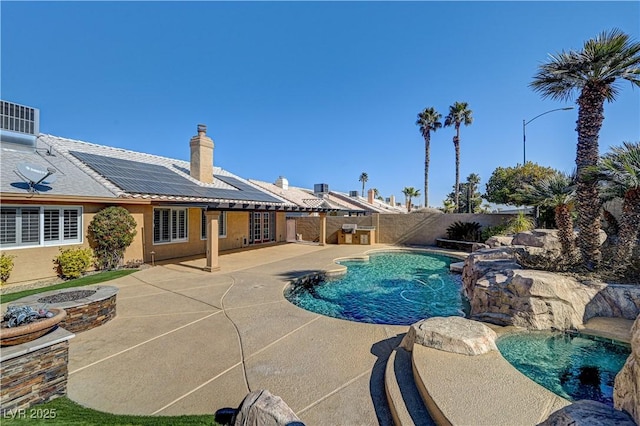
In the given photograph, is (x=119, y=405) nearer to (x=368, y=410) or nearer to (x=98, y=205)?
(x=368, y=410)

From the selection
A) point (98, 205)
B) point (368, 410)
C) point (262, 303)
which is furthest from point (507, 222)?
point (98, 205)

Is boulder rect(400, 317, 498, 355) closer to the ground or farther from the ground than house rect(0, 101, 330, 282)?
closer to the ground

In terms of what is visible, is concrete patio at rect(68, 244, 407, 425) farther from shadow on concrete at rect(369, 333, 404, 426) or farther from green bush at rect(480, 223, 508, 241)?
green bush at rect(480, 223, 508, 241)

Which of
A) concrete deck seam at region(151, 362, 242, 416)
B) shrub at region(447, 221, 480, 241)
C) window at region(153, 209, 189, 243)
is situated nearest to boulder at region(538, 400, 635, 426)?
concrete deck seam at region(151, 362, 242, 416)

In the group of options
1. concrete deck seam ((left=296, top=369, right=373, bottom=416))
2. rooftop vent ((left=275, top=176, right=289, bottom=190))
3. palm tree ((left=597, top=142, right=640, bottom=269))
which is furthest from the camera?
rooftop vent ((left=275, top=176, right=289, bottom=190))

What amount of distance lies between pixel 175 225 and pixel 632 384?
54.0 feet

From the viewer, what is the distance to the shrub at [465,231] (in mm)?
20484

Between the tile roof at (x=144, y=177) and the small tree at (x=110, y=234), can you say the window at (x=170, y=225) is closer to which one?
the tile roof at (x=144, y=177)

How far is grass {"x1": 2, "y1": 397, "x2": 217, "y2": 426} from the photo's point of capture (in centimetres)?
335

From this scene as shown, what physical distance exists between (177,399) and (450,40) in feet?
52.9

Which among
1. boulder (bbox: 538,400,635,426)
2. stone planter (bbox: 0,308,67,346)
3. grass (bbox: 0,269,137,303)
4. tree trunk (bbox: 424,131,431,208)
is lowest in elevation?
grass (bbox: 0,269,137,303)

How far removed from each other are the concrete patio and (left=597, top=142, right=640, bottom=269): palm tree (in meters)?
7.06

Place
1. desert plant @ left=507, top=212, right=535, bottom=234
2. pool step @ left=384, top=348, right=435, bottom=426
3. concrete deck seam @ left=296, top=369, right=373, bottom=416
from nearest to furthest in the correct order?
pool step @ left=384, top=348, right=435, bottom=426 < concrete deck seam @ left=296, top=369, right=373, bottom=416 < desert plant @ left=507, top=212, right=535, bottom=234

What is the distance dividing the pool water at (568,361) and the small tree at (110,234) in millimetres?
13823
